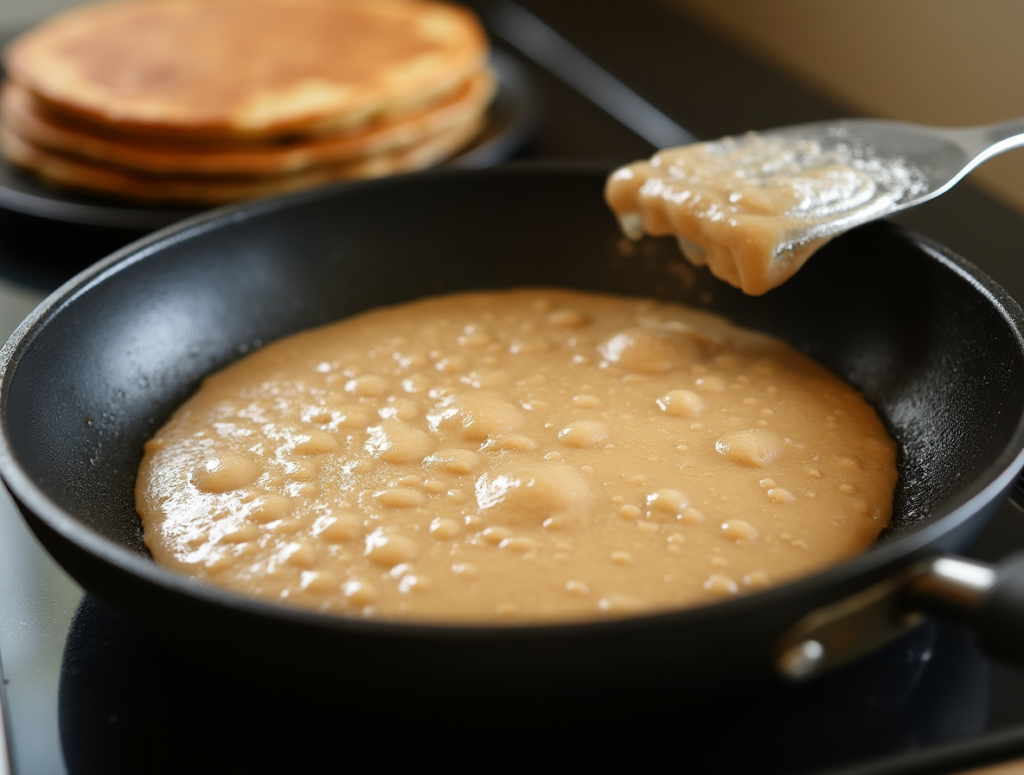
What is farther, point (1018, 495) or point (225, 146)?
point (225, 146)

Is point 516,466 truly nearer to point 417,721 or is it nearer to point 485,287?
point 417,721

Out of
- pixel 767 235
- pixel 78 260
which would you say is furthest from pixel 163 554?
pixel 78 260

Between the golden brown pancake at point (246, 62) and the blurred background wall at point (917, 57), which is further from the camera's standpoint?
the blurred background wall at point (917, 57)

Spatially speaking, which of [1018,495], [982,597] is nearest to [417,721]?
[982,597]

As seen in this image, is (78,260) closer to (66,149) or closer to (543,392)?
(66,149)

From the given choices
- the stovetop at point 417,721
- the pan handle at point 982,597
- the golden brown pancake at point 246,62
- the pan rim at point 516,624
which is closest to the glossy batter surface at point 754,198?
the pan rim at point 516,624

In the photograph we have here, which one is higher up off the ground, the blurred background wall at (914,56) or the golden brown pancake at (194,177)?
the blurred background wall at (914,56)

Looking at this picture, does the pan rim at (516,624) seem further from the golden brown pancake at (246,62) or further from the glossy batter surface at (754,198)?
the golden brown pancake at (246,62)
